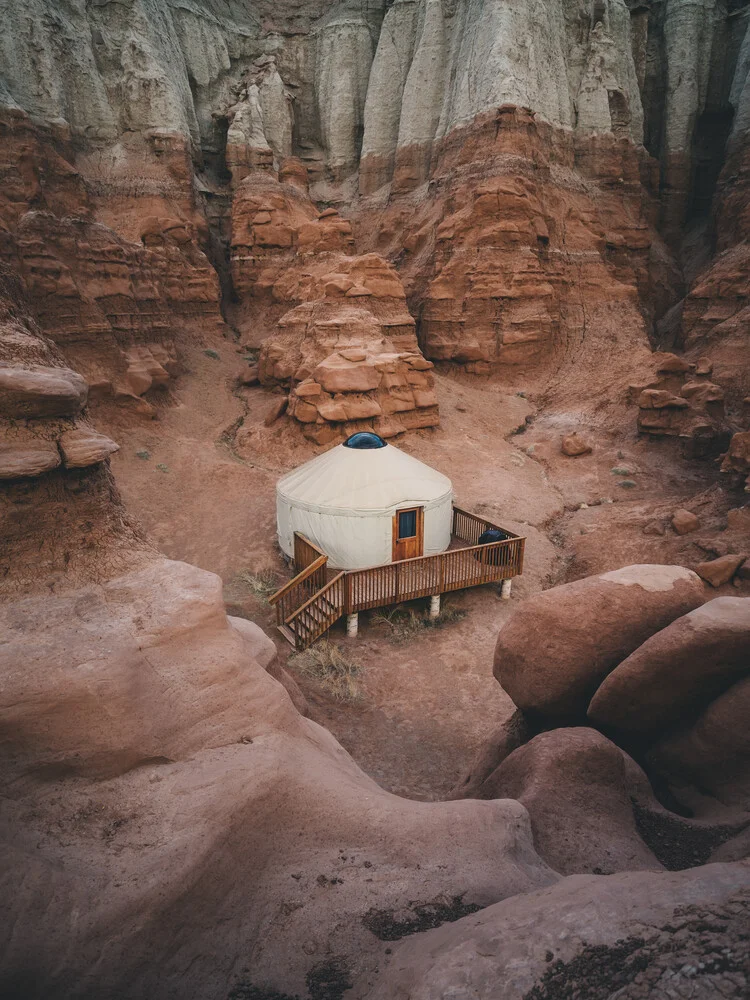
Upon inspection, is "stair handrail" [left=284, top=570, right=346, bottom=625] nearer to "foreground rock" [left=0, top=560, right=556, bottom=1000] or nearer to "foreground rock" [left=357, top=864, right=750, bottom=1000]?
"foreground rock" [left=0, top=560, right=556, bottom=1000]

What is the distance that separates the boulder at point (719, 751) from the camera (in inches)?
157

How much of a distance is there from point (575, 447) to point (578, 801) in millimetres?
15515

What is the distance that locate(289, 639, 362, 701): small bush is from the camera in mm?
8906

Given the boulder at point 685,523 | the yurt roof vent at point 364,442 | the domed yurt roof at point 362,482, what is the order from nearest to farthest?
the domed yurt roof at point 362,482, the boulder at point 685,523, the yurt roof vent at point 364,442

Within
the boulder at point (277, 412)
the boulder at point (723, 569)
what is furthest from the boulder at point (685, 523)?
the boulder at point (277, 412)

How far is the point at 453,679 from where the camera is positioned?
9375 millimetres

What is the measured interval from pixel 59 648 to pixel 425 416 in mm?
15852

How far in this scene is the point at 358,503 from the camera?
11406 millimetres

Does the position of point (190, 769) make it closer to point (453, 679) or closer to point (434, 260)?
point (453, 679)

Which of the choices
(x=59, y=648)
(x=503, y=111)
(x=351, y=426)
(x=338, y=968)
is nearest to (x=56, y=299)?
(x=351, y=426)

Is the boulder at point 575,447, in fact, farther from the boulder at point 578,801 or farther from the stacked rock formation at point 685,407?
the boulder at point 578,801

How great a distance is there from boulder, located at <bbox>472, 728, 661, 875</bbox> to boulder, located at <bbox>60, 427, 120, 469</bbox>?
13.8ft

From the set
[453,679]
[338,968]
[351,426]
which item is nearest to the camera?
[338,968]

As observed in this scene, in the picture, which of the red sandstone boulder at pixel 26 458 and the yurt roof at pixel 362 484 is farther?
the yurt roof at pixel 362 484
